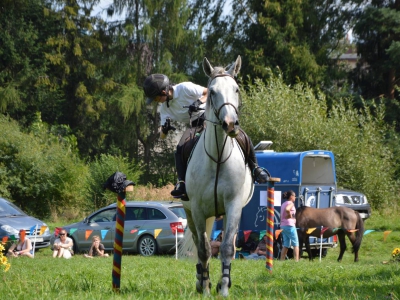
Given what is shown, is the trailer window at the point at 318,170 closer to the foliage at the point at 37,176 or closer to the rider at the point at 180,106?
the rider at the point at 180,106

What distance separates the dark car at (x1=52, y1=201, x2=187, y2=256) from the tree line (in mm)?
15388

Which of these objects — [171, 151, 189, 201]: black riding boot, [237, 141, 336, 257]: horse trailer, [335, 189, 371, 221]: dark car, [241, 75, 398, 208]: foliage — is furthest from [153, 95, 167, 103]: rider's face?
[241, 75, 398, 208]: foliage

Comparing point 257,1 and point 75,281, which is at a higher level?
point 257,1

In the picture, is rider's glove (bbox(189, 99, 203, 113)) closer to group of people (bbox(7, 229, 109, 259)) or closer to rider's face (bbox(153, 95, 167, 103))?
rider's face (bbox(153, 95, 167, 103))

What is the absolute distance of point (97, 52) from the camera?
47.5 meters

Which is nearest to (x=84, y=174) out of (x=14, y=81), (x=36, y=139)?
(x=36, y=139)

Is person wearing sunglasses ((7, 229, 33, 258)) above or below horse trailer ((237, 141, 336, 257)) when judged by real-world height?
below

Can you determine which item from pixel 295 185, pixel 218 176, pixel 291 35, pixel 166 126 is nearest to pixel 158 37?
pixel 291 35

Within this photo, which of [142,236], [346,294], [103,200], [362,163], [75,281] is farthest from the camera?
[103,200]

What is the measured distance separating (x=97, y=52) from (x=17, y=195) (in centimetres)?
1379

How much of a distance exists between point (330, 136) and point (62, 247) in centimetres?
1572

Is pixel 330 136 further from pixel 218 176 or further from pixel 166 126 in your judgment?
pixel 218 176

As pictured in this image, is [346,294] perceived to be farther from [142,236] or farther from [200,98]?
[142,236]

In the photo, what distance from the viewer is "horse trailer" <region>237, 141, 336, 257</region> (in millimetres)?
21484
